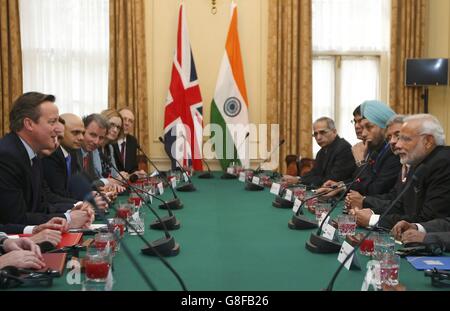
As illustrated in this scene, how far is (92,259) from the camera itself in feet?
5.98

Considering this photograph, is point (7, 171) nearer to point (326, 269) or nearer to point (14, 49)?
point (326, 269)

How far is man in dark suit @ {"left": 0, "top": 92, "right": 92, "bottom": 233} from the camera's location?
9.22 feet

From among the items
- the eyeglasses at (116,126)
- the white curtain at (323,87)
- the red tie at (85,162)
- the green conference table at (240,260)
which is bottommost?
the green conference table at (240,260)

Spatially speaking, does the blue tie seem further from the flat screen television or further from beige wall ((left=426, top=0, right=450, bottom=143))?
beige wall ((left=426, top=0, right=450, bottom=143))

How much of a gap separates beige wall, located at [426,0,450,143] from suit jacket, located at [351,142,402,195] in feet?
11.4

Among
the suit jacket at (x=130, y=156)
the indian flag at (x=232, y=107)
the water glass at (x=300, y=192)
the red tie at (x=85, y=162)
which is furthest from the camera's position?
the indian flag at (x=232, y=107)

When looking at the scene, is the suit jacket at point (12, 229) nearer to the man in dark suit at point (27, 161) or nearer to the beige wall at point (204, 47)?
the man in dark suit at point (27, 161)

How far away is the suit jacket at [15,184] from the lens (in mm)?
2807

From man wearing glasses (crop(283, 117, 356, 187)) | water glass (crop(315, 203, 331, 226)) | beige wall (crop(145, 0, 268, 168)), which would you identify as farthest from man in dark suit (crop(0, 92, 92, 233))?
beige wall (crop(145, 0, 268, 168))

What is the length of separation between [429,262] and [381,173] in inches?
82.2

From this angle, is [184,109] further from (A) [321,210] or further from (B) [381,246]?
(B) [381,246]

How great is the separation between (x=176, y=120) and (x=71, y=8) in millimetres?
2016

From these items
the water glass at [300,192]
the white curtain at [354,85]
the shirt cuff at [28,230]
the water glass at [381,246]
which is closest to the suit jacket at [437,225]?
the water glass at [381,246]

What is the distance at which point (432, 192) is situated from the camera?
286 centimetres
